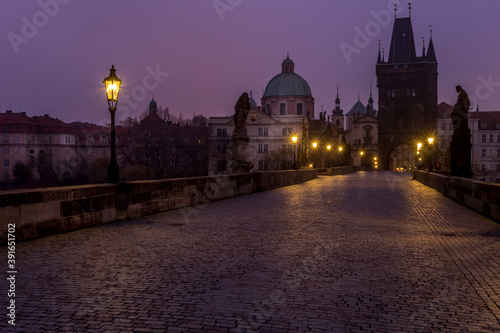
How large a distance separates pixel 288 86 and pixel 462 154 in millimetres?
93116

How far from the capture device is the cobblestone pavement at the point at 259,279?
4.39m

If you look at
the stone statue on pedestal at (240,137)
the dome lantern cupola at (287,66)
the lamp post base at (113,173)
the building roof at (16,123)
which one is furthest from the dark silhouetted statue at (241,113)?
the dome lantern cupola at (287,66)

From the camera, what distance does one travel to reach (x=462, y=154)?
20688 mm

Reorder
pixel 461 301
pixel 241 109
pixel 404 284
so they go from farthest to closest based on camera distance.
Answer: pixel 241 109 → pixel 404 284 → pixel 461 301

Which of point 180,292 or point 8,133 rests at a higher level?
point 8,133

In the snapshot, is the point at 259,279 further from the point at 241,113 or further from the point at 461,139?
the point at 241,113

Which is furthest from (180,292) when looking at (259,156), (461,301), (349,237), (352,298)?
(259,156)

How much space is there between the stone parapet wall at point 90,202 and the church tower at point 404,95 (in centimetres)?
8475

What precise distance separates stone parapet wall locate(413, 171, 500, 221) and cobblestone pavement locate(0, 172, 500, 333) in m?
1.82

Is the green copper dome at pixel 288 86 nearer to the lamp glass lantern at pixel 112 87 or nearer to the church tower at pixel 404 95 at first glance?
the church tower at pixel 404 95

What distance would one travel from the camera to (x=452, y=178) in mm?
18984

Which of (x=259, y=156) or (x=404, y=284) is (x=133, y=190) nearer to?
(x=404, y=284)

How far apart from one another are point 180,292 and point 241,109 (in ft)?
65.4

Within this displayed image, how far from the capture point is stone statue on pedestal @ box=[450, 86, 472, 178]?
1995cm
